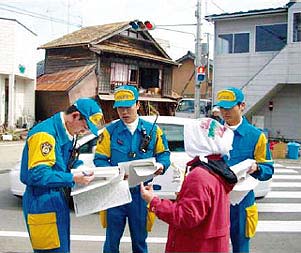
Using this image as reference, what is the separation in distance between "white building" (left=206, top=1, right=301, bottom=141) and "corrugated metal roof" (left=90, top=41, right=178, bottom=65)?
7046mm

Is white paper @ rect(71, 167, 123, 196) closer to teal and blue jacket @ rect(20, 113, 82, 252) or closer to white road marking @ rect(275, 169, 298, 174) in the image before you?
teal and blue jacket @ rect(20, 113, 82, 252)

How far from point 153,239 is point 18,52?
729 inches

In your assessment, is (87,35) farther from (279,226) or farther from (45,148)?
(45,148)

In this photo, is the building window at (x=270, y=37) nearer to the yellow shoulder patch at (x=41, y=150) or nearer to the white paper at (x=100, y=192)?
the white paper at (x=100, y=192)

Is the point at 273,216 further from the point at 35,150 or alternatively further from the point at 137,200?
the point at 35,150

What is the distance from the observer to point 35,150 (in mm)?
2844

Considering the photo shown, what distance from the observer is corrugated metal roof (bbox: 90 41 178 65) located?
84.9ft

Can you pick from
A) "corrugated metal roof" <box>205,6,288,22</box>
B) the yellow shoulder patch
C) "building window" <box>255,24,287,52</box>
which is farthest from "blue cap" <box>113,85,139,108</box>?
"building window" <box>255,24,287,52</box>

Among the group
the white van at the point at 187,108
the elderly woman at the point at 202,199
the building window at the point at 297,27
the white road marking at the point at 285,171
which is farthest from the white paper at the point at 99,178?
the white van at the point at 187,108

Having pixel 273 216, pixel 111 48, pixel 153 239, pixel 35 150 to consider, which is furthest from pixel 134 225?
pixel 111 48

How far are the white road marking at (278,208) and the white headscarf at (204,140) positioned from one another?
17.9 ft

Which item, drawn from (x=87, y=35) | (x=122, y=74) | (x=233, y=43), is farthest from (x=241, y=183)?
(x=87, y=35)

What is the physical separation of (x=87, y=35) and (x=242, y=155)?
85.1ft

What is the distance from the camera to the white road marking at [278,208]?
765cm
